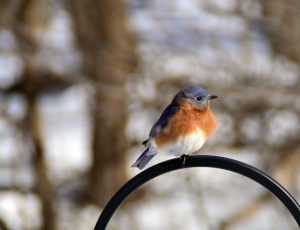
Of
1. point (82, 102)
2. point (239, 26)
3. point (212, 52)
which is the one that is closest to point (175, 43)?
point (212, 52)

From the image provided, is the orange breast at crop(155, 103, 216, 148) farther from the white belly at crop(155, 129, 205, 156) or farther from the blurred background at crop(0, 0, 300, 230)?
the blurred background at crop(0, 0, 300, 230)

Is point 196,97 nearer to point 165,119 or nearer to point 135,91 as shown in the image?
point 165,119

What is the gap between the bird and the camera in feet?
5.95

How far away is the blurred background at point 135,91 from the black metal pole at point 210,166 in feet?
9.77

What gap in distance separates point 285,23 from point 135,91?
2370mm

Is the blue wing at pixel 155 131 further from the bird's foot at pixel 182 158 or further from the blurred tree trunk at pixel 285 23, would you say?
the blurred tree trunk at pixel 285 23

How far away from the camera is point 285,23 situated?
198 inches

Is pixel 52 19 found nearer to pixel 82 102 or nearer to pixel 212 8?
pixel 82 102

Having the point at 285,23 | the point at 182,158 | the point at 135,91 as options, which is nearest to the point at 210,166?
the point at 182,158

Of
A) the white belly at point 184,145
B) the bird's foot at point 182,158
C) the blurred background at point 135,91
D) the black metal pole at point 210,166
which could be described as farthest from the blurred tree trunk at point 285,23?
the black metal pole at point 210,166

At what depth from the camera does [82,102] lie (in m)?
6.06

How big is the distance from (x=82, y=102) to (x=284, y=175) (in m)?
3.46

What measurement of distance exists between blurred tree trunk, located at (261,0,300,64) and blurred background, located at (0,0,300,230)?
0.01 m

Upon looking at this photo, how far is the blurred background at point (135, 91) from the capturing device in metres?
4.73
